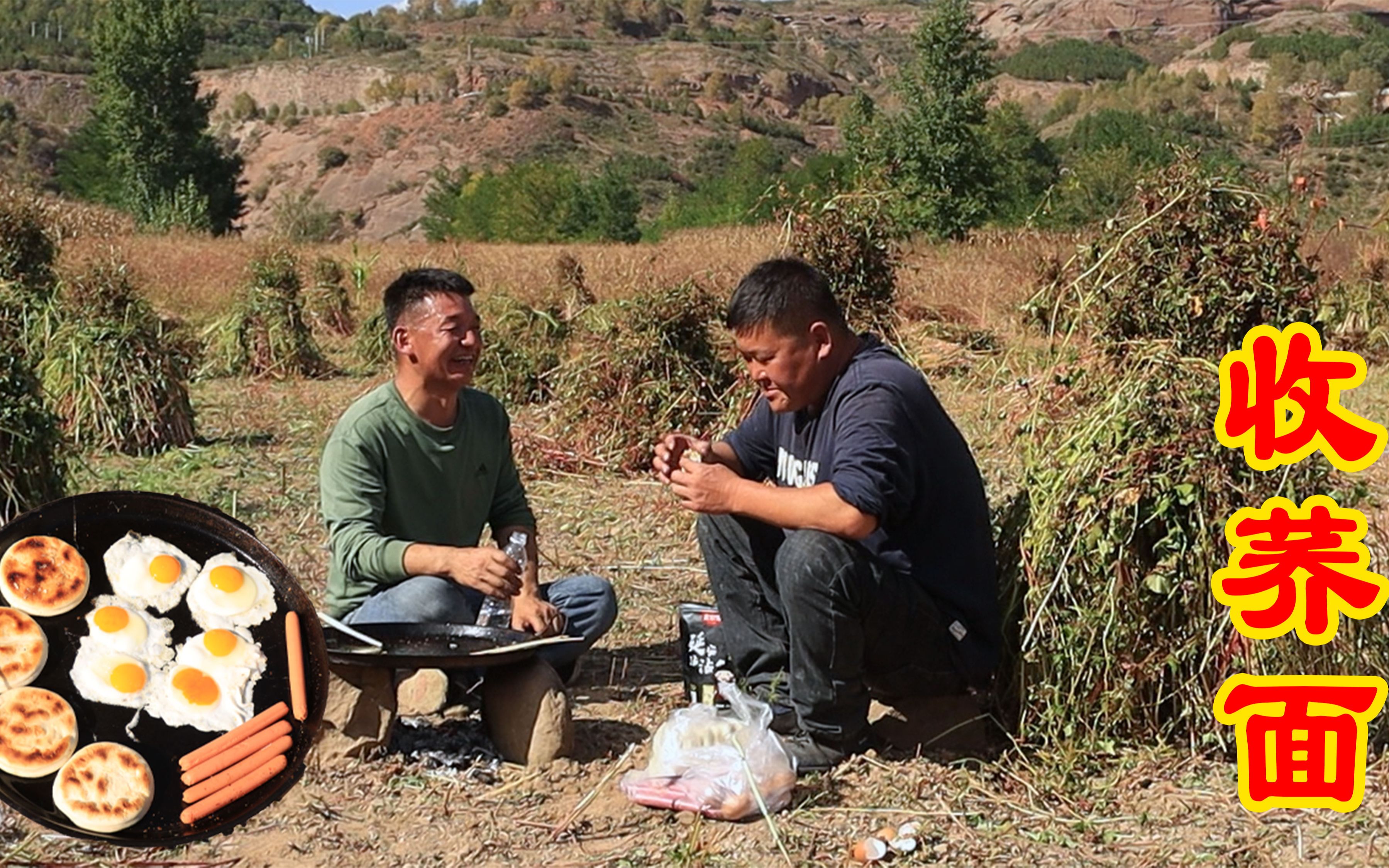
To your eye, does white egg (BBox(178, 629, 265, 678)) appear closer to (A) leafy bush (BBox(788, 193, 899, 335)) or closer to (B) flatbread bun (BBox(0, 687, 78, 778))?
(B) flatbread bun (BBox(0, 687, 78, 778))

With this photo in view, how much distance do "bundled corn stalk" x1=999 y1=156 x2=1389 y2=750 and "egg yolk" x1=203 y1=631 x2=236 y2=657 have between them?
1844 mm

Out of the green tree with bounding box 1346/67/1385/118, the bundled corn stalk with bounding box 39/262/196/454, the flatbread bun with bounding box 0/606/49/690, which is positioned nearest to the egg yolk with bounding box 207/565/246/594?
the flatbread bun with bounding box 0/606/49/690

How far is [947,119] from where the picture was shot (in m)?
32.2

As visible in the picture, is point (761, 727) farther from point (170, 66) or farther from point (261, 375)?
point (170, 66)

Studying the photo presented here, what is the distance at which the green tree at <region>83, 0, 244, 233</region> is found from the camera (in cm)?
4856

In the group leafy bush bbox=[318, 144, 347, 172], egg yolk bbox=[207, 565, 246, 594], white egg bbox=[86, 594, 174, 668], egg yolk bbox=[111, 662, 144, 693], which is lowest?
egg yolk bbox=[111, 662, 144, 693]

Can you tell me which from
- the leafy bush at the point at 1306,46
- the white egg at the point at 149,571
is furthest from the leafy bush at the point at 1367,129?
the white egg at the point at 149,571

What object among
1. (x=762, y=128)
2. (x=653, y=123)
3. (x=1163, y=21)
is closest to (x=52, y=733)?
(x=653, y=123)

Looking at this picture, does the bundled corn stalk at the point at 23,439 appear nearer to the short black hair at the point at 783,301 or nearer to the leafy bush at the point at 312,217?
the short black hair at the point at 783,301

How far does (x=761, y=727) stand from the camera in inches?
129

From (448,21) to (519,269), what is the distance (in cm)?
9609

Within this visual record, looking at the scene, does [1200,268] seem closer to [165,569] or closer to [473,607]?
[473,607]

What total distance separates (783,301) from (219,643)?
1464 millimetres

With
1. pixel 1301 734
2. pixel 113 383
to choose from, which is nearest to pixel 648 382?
pixel 113 383
